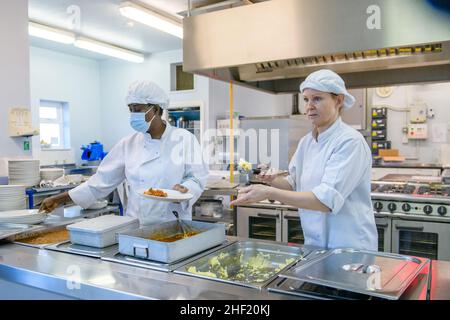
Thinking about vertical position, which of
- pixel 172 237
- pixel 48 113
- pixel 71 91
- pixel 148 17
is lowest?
pixel 172 237

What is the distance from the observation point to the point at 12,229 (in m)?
2.00

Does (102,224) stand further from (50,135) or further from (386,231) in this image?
(50,135)

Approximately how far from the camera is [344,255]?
1.53 m

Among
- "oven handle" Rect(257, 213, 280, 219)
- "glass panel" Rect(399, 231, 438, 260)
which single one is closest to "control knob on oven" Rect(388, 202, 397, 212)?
"glass panel" Rect(399, 231, 438, 260)

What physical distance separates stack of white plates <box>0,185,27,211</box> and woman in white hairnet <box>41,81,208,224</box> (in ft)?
1.09

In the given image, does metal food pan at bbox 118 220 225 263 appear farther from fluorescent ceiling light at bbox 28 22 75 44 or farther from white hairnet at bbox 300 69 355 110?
fluorescent ceiling light at bbox 28 22 75 44

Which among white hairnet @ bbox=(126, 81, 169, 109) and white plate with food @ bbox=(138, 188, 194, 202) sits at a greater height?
white hairnet @ bbox=(126, 81, 169, 109)

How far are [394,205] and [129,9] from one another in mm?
3910

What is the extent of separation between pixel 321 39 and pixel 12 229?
204 cm

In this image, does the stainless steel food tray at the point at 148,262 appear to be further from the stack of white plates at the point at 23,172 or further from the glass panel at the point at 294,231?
the stack of white plates at the point at 23,172

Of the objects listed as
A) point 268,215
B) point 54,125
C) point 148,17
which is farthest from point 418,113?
point 54,125

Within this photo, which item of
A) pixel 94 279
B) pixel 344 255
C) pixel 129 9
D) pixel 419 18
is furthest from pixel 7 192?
pixel 129 9

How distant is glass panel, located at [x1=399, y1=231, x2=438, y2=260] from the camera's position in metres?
3.14
